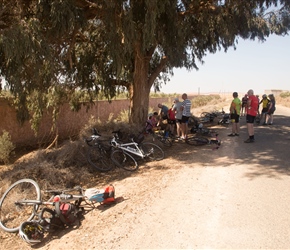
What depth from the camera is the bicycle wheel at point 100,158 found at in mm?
Answer: 7354

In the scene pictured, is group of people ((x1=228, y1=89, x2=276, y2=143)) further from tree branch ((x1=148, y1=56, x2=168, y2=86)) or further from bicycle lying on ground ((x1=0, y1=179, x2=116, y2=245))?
bicycle lying on ground ((x1=0, y1=179, x2=116, y2=245))

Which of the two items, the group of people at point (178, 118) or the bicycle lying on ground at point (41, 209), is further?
the group of people at point (178, 118)

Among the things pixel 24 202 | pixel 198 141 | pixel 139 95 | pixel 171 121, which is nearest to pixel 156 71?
pixel 139 95

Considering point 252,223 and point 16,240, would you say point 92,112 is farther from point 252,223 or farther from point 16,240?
point 252,223

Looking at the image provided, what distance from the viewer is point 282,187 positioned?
16.8 feet

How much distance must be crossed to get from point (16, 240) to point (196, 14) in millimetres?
8844

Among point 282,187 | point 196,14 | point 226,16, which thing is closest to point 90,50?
point 196,14

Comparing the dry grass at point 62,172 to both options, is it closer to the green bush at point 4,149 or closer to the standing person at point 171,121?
the standing person at point 171,121

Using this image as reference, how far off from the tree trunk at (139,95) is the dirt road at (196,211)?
3.74m

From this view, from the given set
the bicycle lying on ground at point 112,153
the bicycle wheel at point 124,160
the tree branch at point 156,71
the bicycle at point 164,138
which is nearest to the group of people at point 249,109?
the bicycle at point 164,138

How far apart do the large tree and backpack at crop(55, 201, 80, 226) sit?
10.4 ft

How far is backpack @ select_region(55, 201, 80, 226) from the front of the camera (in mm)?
4289

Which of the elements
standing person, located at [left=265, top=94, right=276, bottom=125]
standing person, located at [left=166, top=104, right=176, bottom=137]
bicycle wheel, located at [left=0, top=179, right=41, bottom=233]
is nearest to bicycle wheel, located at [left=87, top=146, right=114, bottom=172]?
bicycle wheel, located at [left=0, top=179, right=41, bottom=233]

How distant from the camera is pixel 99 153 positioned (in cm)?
746
